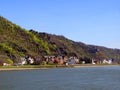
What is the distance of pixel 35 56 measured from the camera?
652 feet

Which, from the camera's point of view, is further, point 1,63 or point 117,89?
point 1,63

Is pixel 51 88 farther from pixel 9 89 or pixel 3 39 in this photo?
pixel 3 39

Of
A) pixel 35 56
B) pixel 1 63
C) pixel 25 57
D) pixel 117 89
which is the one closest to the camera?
pixel 117 89

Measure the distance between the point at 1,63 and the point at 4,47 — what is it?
86.3ft

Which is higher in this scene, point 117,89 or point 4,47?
point 4,47

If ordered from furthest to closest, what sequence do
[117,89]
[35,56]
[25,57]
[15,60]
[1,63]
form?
[35,56], [25,57], [15,60], [1,63], [117,89]

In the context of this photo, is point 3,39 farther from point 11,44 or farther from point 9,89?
point 9,89

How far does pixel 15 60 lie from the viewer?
171875 mm

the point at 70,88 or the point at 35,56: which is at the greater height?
the point at 35,56

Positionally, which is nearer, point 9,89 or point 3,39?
point 9,89

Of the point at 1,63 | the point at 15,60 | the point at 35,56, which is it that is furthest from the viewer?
the point at 35,56

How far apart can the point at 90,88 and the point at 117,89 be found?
3.78 meters

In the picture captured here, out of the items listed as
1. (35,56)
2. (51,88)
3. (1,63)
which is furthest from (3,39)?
(51,88)

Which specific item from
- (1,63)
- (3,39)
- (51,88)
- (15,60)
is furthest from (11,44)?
(51,88)
